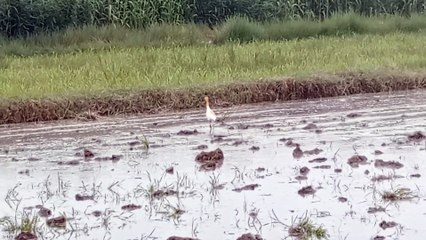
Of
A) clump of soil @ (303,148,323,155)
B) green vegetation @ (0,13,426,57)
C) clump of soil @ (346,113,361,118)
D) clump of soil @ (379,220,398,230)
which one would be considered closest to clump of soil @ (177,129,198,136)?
clump of soil @ (303,148,323,155)

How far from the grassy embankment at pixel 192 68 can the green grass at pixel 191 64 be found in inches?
0.5

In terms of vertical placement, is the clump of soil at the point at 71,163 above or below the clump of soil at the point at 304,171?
above

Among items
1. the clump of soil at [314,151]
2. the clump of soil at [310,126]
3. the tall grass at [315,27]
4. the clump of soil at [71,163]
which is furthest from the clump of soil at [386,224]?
the tall grass at [315,27]

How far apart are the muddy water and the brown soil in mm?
216

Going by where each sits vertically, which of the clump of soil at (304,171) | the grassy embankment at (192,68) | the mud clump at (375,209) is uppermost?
the grassy embankment at (192,68)

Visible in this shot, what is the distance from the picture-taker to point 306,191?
523cm

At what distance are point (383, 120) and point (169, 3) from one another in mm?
6436

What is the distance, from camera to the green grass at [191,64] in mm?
8750

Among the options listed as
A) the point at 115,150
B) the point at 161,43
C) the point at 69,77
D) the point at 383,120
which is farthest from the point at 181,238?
the point at 161,43

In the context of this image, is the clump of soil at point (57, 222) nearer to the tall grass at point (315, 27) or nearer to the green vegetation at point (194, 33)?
the green vegetation at point (194, 33)

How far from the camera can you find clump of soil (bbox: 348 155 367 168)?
5.95m

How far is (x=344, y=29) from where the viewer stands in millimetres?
13156

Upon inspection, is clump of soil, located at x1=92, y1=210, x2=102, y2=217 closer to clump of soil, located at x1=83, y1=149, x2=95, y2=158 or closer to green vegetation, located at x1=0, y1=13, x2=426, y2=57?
clump of soil, located at x1=83, y1=149, x2=95, y2=158

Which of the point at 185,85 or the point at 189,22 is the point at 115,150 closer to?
the point at 185,85
